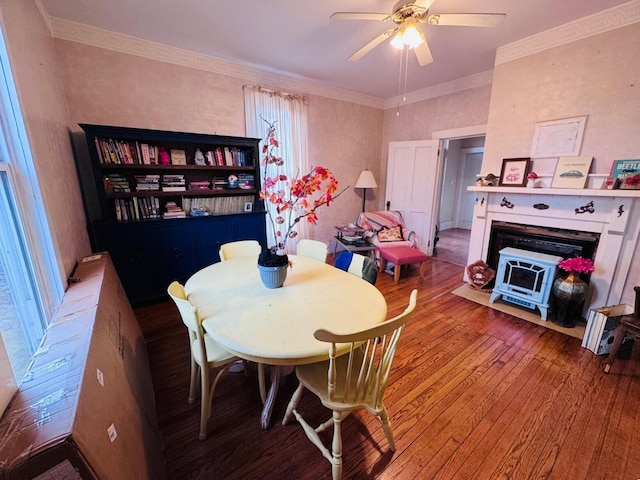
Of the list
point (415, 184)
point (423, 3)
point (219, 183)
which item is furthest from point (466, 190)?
point (219, 183)

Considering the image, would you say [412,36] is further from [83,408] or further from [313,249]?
[83,408]

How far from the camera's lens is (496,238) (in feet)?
10.3

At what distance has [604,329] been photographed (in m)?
2.00

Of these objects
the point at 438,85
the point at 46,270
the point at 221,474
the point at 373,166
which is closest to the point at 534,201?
the point at 438,85

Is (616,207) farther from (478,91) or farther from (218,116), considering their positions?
(218,116)

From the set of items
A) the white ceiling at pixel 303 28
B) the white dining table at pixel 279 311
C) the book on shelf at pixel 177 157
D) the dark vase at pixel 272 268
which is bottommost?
the white dining table at pixel 279 311

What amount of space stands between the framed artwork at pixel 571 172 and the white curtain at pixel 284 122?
9.51ft

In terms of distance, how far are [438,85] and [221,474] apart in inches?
194

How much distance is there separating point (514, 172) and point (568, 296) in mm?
1352

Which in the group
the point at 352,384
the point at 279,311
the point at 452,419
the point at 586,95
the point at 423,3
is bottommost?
the point at 452,419

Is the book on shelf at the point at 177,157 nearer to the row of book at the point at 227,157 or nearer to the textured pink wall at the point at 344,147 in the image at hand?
the row of book at the point at 227,157

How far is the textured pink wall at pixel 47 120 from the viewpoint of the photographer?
1.40 meters

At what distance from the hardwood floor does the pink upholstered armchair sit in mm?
1791

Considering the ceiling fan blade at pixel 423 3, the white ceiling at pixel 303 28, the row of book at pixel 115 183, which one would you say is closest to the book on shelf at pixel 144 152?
the row of book at pixel 115 183
